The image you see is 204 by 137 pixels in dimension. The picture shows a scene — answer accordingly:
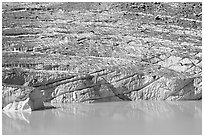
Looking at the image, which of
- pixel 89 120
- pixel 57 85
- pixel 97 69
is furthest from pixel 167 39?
pixel 89 120

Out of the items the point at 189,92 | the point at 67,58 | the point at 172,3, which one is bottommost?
the point at 189,92

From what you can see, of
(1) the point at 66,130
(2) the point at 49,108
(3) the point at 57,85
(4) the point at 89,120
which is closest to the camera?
(1) the point at 66,130

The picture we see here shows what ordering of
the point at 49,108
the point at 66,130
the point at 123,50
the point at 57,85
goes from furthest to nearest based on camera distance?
the point at 123,50
the point at 57,85
the point at 49,108
the point at 66,130

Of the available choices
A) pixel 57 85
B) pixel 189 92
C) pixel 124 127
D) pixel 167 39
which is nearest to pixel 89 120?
pixel 124 127

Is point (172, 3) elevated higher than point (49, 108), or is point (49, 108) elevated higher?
point (172, 3)

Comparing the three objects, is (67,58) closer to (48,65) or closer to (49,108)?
(48,65)

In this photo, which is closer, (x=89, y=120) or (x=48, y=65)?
(x=89, y=120)

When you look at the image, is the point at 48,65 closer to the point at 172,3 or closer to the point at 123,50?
the point at 123,50
